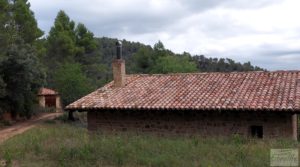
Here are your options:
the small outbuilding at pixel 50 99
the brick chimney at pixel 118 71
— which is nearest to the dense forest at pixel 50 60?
the small outbuilding at pixel 50 99

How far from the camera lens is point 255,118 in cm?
1583

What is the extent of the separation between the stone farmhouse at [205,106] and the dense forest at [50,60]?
15594 millimetres

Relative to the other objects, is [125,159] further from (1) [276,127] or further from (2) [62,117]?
(2) [62,117]

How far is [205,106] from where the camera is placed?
15750mm

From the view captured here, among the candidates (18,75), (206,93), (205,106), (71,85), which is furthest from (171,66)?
(205,106)

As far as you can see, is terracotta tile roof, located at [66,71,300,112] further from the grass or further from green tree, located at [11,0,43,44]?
green tree, located at [11,0,43,44]

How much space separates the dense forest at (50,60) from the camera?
3412 centimetres

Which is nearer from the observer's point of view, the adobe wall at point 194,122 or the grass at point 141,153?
the grass at point 141,153

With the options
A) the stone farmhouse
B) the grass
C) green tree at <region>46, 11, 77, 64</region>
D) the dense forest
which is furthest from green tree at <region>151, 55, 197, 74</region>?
the grass

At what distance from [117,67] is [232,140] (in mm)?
7775

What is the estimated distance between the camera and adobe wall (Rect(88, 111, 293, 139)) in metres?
15.6

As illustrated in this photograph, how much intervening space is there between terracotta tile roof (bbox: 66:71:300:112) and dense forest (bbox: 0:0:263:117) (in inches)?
590

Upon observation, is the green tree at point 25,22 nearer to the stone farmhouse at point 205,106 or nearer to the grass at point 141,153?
the stone farmhouse at point 205,106

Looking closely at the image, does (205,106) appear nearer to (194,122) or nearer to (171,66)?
(194,122)
